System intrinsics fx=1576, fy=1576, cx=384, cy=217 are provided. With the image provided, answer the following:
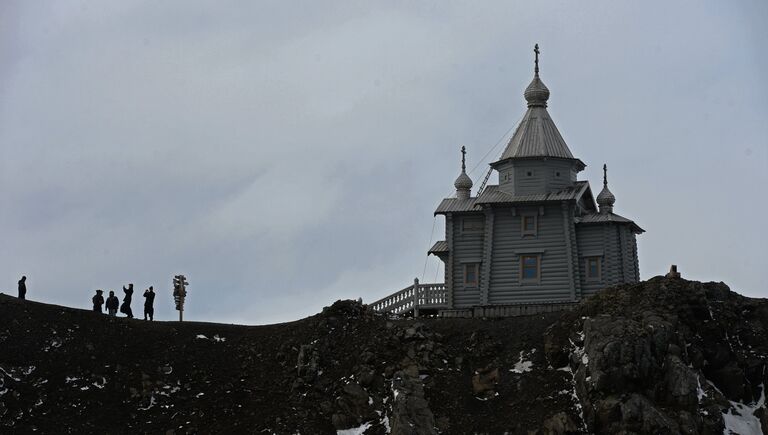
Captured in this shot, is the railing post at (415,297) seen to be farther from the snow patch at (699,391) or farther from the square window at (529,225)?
the snow patch at (699,391)

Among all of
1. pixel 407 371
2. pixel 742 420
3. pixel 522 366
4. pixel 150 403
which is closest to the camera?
pixel 742 420

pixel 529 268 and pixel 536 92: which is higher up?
pixel 536 92

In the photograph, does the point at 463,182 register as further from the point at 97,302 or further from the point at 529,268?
the point at 97,302

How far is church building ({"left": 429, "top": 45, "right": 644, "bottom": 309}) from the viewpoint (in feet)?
260

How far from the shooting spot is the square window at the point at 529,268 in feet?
261

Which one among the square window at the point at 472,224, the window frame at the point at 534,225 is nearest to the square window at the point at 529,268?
the window frame at the point at 534,225

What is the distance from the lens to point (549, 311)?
74688mm

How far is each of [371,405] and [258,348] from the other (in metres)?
8.40

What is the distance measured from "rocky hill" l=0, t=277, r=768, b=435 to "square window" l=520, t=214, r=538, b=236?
8143 mm

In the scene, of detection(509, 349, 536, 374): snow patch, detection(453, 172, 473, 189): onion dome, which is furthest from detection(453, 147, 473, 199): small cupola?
detection(509, 349, 536, 374): snow patch

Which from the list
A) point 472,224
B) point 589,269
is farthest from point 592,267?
point 472,224

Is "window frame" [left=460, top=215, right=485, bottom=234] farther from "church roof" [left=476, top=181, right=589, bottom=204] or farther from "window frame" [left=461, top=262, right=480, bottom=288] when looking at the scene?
"window frame" [left=461, top=262, right=480, bottom=288]

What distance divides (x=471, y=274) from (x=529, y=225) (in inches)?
153

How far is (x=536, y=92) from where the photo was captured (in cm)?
8406
